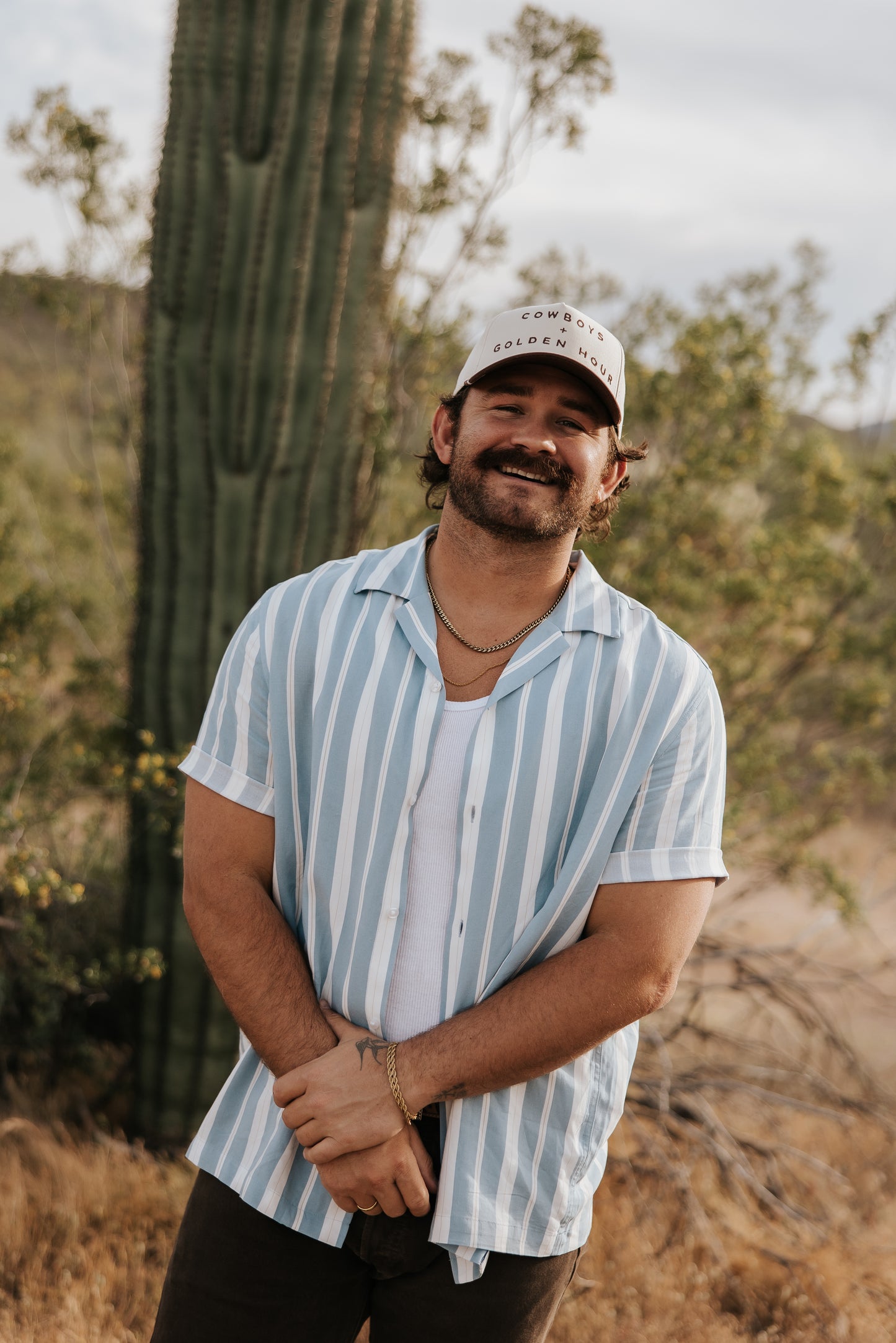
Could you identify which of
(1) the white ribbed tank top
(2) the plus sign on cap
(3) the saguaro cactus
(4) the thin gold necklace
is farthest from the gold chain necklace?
(3) the saguaro cactus

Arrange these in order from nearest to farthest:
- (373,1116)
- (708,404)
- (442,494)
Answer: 1. (373,1116)
2. (442,494)
3. (708,404)

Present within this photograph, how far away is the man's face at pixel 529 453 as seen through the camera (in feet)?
5.45

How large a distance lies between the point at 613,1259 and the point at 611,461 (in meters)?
2.42

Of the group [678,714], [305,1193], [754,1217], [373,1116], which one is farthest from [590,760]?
[754,1217]

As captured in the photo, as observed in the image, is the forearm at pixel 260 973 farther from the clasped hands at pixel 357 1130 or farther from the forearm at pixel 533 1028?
the forearm at pixel 533 1028

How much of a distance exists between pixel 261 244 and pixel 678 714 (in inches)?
78.5

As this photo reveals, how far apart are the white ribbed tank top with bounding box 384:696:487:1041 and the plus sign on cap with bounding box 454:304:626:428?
0.60 m

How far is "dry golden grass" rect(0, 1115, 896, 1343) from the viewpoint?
8.46 feet

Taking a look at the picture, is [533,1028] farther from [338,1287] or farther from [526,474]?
[526,474]

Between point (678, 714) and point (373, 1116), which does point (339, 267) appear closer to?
point (678, 714)

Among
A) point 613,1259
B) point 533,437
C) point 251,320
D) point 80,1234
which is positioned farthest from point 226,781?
point 613,1259

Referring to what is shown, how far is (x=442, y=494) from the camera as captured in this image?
2.63 m

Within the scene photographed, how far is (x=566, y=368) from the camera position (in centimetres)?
173

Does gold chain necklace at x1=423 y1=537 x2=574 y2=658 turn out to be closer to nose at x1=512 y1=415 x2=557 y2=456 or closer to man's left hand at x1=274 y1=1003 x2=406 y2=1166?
nose at x1=512 y1=415 x2=557 y2=456
